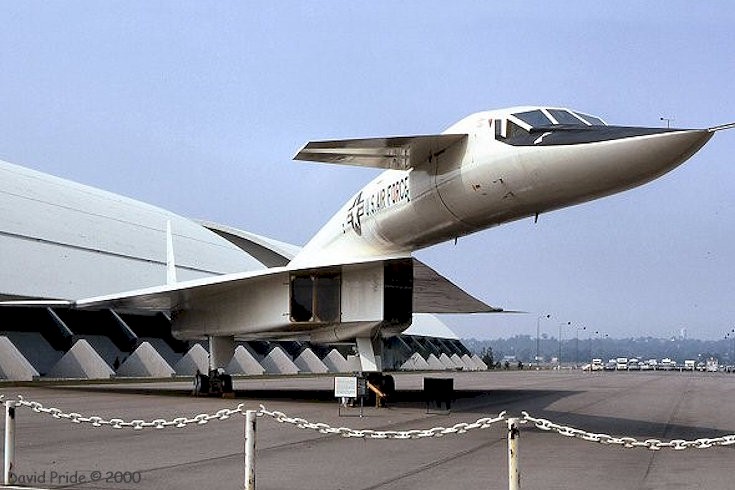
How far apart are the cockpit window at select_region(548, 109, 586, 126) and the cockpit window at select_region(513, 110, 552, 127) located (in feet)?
0.47

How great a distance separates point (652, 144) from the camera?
10539mm

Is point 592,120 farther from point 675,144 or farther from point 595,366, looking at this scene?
point 595,366

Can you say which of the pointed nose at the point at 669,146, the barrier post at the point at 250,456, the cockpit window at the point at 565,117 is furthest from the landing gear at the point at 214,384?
the barrier post at the point at 250,456

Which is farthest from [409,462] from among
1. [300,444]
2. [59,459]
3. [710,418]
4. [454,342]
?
[454,342]

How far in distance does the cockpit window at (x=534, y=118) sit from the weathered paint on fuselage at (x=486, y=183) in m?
0.31

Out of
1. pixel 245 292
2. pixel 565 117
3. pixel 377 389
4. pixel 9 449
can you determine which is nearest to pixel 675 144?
pixel 565 117

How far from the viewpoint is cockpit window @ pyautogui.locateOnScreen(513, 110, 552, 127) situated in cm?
1230

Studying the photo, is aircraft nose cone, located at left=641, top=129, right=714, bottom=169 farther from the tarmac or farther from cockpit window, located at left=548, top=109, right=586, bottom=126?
the tarmac

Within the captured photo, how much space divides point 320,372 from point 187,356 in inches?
431

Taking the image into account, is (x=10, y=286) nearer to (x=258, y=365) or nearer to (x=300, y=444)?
(x=258, y=365)

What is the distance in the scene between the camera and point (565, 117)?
40.8 ft

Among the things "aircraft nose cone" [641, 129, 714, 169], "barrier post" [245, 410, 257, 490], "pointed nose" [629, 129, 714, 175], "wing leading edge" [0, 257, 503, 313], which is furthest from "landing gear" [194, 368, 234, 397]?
"barrier post" [245, 410, 257, 490]

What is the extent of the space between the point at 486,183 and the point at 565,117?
4.77ft

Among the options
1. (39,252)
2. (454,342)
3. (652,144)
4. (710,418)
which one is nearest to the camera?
(652,144)
